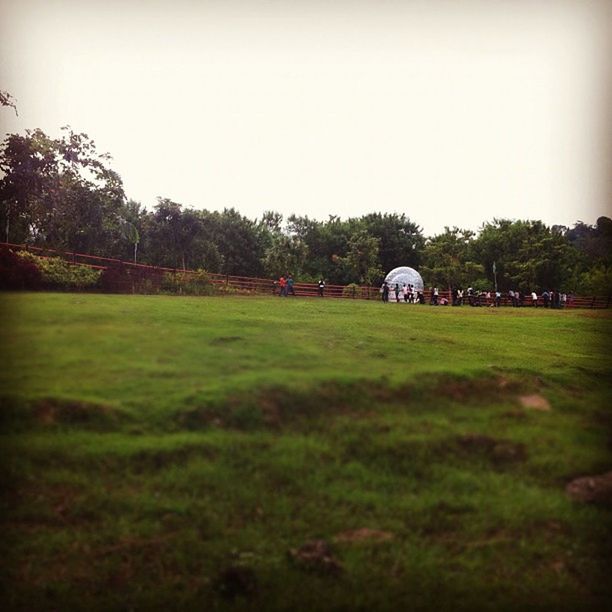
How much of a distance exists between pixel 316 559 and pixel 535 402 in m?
2.81

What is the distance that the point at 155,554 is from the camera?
173 inches

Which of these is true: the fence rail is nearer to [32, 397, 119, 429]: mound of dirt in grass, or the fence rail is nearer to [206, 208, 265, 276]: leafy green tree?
[206, 208, 265, 276]: leafy green tree

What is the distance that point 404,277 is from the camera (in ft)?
25.4

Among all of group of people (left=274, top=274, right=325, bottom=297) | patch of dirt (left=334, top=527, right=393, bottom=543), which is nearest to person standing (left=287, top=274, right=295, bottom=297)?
group of people (left=274, top=274, right=325, bottom=297)

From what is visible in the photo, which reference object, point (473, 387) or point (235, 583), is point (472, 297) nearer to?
point (473, 387)

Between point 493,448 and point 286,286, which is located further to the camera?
point 286,286

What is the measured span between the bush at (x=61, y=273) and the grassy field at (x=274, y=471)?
0.65 feet

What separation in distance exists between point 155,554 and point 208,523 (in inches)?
18.5

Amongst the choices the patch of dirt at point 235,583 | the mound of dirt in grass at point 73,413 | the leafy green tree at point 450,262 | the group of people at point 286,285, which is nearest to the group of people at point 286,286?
the group of people at point 286,285

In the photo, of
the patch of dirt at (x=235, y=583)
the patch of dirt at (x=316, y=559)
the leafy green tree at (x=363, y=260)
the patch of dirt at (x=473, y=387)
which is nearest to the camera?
the patch of dirt at (x=235, y=583)

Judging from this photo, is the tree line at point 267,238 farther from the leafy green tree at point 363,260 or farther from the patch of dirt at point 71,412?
the patch of dirt at point 71,412

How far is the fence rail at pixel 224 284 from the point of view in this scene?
20.0 feet

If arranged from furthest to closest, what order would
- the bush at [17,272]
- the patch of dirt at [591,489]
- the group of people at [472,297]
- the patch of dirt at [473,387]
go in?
the group of people at [472,297]
the bush at [17,272]
the patch of dirt at [473,387]
the patch of dirt at [591,489]

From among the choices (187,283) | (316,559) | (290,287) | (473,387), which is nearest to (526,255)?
(473,387)
